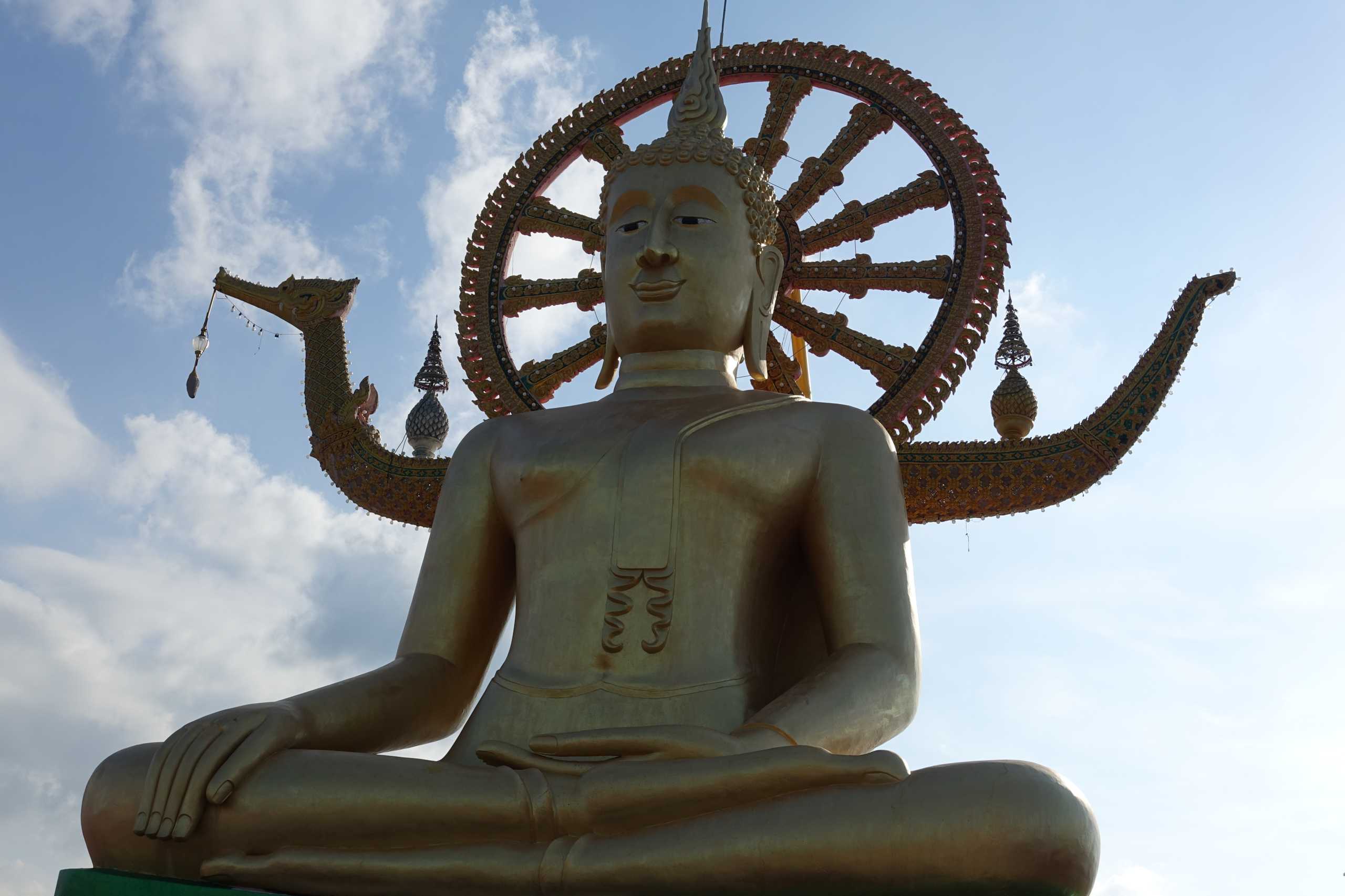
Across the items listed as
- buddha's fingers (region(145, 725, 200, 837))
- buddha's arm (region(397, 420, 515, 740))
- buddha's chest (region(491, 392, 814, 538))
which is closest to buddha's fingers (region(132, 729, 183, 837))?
buddha's fingers (region(145, 725, 200, 837))

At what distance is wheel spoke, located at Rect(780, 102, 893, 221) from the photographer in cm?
583

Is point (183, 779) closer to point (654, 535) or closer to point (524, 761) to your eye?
point (524, 761)

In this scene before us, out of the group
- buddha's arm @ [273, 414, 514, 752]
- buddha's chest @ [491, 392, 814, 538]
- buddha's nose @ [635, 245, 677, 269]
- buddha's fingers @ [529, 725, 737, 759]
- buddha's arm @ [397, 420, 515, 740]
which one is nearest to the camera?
buddha's fingers @ [529, 725, 737, 759]

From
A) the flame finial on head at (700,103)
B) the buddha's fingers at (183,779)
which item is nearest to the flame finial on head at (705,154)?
the flame finial on head at (700,103)

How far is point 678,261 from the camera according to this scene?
15.8ft

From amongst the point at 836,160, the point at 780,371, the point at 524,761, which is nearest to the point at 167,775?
the point at 524,761

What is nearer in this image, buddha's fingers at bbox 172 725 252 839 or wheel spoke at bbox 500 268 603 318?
buddha's fingers at bbox 172 725 252 839

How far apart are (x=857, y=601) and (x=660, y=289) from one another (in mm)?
1322

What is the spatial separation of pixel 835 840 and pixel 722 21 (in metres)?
4.08

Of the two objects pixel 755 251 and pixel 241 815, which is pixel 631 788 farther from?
pixel 755 251

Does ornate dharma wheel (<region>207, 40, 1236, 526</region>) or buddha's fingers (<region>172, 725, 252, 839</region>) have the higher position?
ornate dharma wheel (<region>207, 40, 1236, 526</region>)

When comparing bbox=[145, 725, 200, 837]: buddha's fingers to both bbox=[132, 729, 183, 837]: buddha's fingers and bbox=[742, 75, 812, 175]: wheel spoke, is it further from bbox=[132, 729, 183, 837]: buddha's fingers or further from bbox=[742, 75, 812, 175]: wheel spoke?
bbox=[742, 75, 812, 175]: wheel spoke

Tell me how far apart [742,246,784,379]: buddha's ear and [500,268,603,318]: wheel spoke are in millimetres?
963

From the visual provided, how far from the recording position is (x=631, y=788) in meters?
3.33
